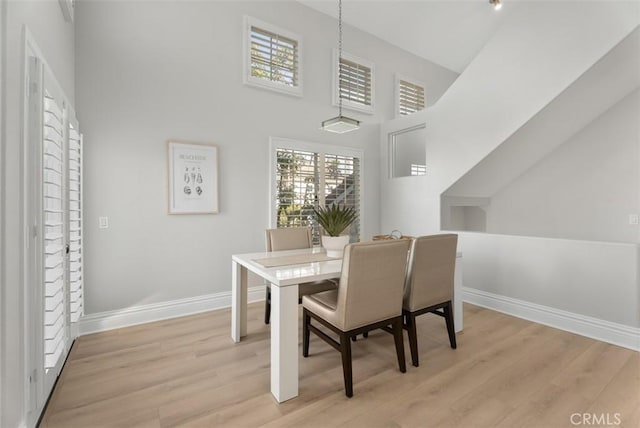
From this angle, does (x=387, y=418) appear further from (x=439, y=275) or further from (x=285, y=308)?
(x=439, y=275)

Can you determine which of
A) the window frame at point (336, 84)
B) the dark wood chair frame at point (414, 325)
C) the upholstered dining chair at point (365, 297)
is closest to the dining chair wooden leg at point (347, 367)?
the upholstered dining chair at point (365, 297)

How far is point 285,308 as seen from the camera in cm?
187

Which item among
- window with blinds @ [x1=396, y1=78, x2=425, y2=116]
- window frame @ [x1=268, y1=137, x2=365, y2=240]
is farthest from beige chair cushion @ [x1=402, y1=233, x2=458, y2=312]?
window with blinds @ [x1=396, y1=78, x2=425, y2=116]

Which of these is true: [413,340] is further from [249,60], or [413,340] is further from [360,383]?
[249,60]

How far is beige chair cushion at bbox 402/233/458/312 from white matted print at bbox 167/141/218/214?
90.6 inches

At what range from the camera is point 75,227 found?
2.49 meters

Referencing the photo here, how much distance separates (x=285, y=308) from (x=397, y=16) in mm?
4432

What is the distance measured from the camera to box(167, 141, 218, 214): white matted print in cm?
321

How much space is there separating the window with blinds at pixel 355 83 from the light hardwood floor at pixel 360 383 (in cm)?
336

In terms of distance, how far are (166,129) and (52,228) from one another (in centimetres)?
164

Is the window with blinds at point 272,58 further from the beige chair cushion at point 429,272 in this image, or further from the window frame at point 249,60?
the beige chair cushion at point 429,272

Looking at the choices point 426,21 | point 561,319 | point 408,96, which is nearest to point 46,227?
point 561,319

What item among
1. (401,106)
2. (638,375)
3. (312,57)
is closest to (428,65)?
(401,106)

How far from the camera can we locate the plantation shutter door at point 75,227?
236cm
